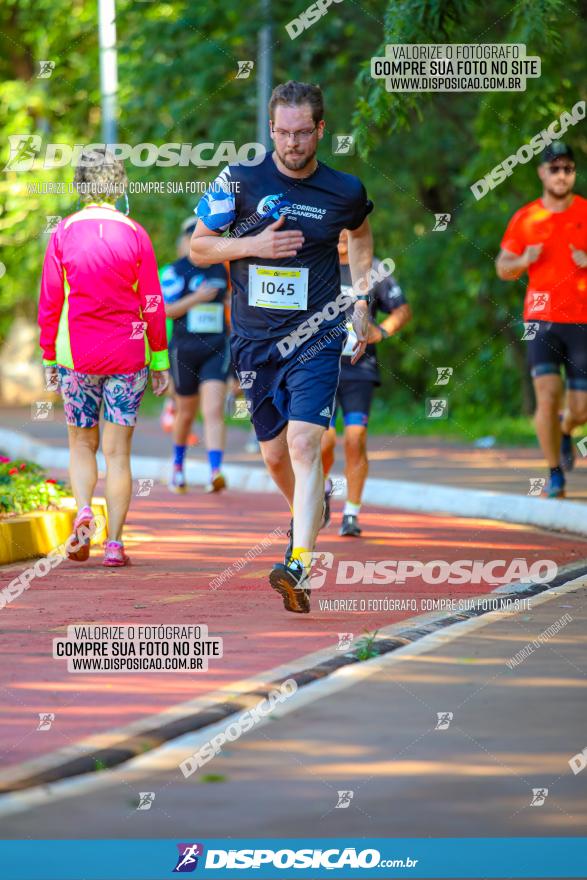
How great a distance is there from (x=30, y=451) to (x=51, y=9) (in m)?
13.6

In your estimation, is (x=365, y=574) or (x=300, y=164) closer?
(x=300, y=164)

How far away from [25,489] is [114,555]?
3.93 feet

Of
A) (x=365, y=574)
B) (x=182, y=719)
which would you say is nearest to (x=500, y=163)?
(x=365, y=574)

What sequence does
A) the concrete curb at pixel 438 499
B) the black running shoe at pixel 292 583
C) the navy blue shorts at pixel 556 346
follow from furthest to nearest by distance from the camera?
the navy blue shorts at pixel 556 346, the concrete curb at pixel 438 499, the black running shoe at pixel 292 583

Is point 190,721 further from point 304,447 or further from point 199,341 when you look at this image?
point 199,341

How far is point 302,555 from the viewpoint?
782 centimetres

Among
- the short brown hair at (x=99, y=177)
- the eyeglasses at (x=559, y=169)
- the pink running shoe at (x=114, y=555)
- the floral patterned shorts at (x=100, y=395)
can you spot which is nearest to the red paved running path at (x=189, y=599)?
the pink running shoe at (x=114, y=555)

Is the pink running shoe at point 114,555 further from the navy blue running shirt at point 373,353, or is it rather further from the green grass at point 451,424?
the green grass at point 451,424

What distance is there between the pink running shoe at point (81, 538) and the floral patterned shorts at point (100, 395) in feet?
1.51

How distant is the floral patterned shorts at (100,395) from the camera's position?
983 centimetres

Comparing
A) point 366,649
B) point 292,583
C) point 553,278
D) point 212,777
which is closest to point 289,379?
point 292,583

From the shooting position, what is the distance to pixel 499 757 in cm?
523

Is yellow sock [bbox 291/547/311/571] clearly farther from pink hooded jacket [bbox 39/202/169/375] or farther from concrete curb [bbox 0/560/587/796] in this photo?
pink hooded jacket [bbox 39/202/169/375]

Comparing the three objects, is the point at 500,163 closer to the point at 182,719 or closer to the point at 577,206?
the point at 577,206
